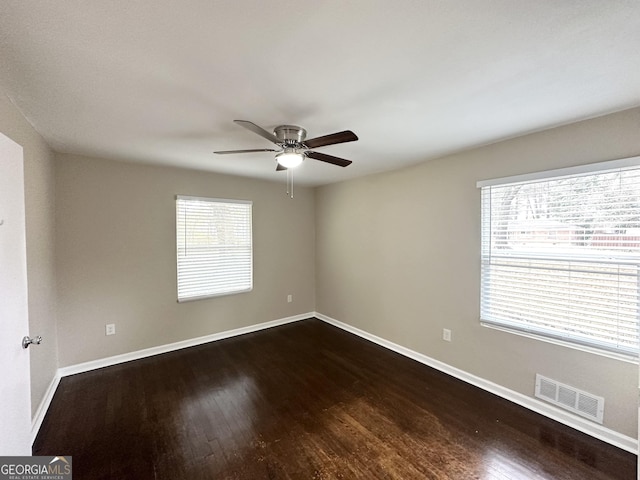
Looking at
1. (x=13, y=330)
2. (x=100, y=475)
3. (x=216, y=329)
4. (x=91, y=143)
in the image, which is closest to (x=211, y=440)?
(x=100, y=475)

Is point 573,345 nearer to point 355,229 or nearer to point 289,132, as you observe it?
point 355,229

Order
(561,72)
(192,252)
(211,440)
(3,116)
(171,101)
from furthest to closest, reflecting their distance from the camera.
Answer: (192,252)
(211,440)
(171,101)
(3,116)
(561,72)

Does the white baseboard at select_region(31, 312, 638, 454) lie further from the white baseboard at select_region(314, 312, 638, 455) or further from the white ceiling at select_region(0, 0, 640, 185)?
the white ceiling at select_region(0, 0, 640, 185)

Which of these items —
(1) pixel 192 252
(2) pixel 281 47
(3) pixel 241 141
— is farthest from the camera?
(1) pixel 192 252

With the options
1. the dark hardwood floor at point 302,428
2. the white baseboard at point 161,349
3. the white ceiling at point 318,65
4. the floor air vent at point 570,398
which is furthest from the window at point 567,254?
the white baseboard at point 161,349

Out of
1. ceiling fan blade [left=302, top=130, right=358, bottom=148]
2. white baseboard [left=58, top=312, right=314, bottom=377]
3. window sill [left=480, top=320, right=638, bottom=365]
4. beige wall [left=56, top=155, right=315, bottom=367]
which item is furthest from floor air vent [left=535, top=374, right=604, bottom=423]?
beige wall [left=56, top=155, right=315, bottom=367]

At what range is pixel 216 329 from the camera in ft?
13.0

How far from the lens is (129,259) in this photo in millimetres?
3309

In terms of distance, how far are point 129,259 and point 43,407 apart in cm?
155

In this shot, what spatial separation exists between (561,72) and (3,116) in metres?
3.27

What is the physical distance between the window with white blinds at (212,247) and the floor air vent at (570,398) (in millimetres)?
3639

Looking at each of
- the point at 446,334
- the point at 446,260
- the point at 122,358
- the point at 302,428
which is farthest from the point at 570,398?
the point at 122,358

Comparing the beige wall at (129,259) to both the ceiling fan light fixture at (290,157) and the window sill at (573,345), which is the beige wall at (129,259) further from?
the window sill at (573,345)

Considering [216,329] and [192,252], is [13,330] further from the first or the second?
[216,329]
